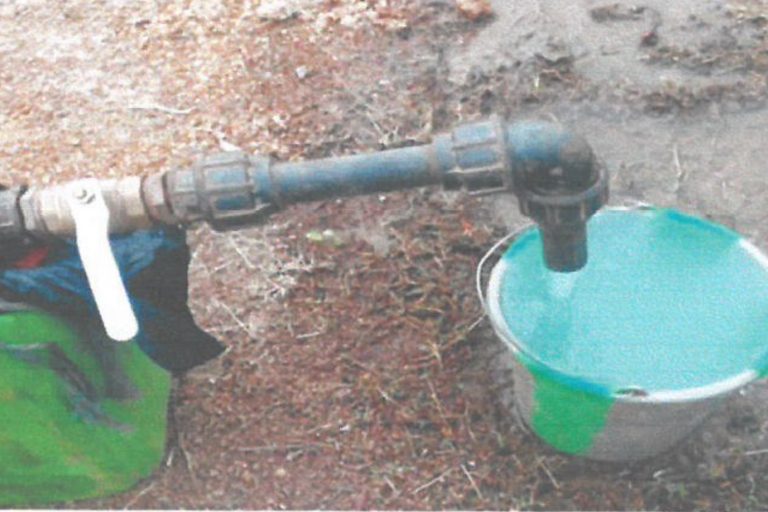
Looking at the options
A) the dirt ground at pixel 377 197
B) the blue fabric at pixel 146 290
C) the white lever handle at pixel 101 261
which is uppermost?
the white lever handle at pixel 101 261

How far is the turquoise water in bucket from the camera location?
1588 millimetres

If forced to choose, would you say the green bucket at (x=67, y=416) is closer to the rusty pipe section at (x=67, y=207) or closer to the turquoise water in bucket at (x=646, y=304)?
the rusty pipe section at (x=67, y=207)

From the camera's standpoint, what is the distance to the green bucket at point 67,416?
5.22 ft

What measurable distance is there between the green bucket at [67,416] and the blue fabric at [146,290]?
3cm

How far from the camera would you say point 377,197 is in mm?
2236

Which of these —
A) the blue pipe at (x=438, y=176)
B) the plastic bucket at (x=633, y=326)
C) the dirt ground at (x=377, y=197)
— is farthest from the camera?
the dirt ground at (x=377, y=197)

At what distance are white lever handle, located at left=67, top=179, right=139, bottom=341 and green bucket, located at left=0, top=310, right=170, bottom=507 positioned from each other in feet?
0.66

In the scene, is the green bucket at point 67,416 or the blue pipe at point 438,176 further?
the green bucket at point 67,416

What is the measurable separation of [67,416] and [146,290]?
229mm

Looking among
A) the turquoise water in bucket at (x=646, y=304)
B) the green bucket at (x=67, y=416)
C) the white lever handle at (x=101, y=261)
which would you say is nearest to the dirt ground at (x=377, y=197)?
the green bucket at (x=67, y=416)

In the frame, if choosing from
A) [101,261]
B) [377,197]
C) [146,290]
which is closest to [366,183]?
[101,261]

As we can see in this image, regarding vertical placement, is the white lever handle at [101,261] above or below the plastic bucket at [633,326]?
above

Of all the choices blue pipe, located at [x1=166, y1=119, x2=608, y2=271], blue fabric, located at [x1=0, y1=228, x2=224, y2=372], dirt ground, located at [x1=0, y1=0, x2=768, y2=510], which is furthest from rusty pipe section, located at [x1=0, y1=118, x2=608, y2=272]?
dirt ground, located at [x1=0, y1=0, x2=768, y2=510]

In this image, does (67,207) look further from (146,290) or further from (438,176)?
(438,176)
